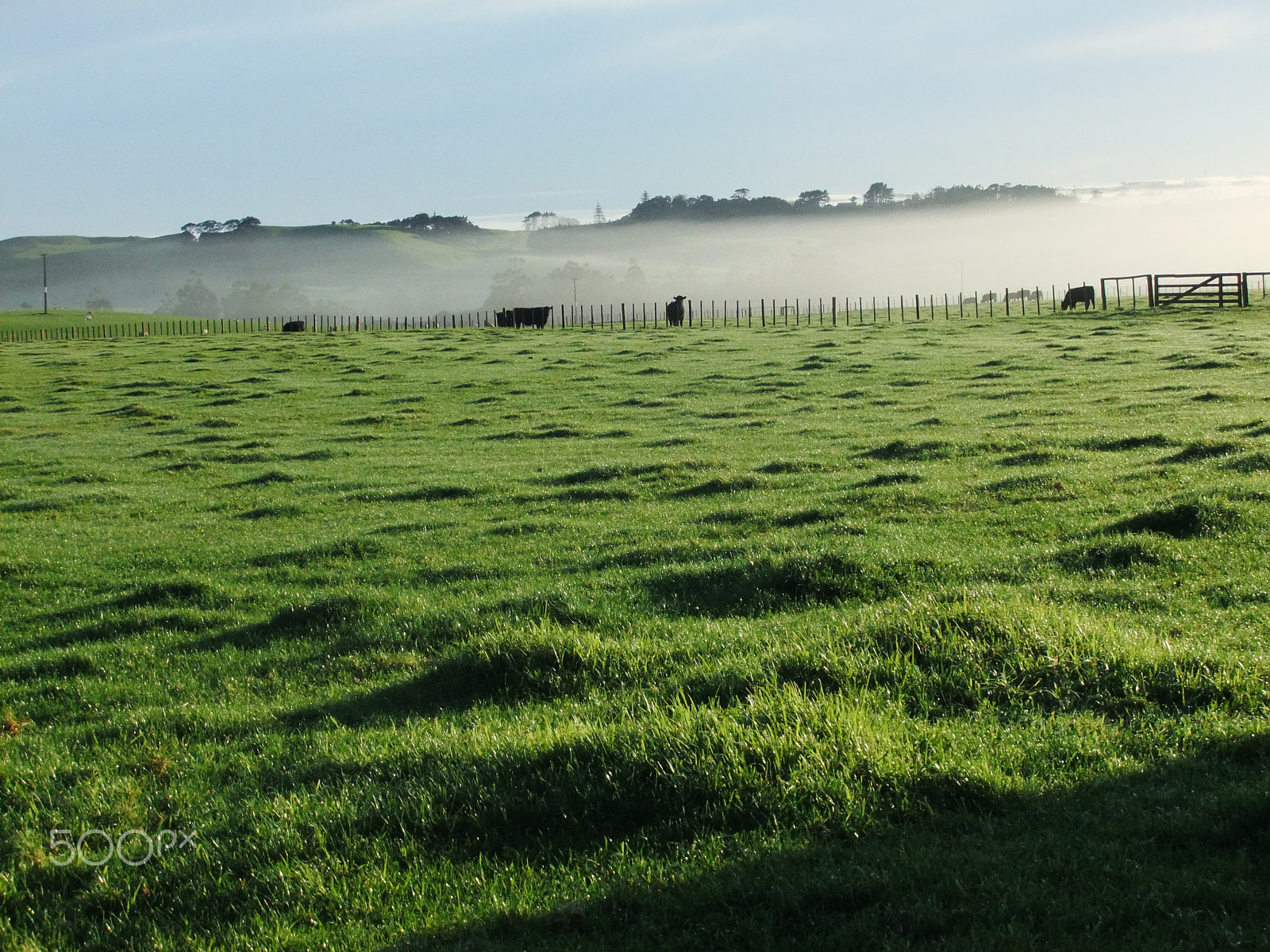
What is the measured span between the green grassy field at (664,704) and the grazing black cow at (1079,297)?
6751cm

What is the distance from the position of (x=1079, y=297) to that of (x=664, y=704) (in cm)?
8682

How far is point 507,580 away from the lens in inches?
520

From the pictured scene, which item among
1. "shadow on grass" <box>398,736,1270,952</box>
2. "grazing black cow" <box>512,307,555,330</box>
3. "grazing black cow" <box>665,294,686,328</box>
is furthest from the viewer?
"grazing black cow" <box>512,307,555,330</box>

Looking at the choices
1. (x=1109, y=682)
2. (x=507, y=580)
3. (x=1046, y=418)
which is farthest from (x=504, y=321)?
(x=1109, y=682)

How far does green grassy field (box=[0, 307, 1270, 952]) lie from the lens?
5324 millimetres

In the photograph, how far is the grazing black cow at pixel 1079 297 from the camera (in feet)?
275

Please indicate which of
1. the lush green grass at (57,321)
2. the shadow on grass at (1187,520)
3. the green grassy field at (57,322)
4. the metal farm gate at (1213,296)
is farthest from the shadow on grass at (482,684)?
the lush green grass at (57,321)

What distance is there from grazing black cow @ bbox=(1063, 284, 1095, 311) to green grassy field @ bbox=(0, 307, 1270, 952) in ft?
221

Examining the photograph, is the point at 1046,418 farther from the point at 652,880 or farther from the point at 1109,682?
the point at 652,880

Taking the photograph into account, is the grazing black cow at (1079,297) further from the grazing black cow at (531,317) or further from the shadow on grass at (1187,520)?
the shadow on grass at (1187,520)

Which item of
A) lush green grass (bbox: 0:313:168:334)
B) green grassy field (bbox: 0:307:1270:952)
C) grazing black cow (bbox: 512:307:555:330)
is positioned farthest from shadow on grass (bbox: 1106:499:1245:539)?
lush green grass (bbox: 0:313:168:334)

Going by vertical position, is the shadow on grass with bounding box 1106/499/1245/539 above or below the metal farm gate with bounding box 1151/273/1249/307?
below

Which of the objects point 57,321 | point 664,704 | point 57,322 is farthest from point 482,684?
point 57,321

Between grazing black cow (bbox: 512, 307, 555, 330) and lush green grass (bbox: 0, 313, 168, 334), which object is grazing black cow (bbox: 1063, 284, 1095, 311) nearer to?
grazing black cow (bbox: 512, 307, 555, 330)
